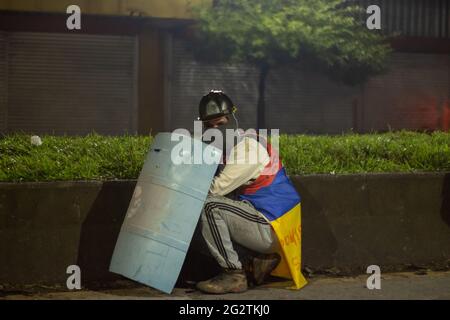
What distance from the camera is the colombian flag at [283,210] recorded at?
5.55 meters

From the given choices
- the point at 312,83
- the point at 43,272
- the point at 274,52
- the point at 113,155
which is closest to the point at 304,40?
the point at 274,52

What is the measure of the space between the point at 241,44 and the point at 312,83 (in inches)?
187

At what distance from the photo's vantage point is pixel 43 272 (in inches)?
227

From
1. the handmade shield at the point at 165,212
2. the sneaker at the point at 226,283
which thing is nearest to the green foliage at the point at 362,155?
the sneaker at the point at 226,283

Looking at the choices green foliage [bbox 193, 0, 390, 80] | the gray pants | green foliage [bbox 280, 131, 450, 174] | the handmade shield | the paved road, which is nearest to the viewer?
the handmade shield

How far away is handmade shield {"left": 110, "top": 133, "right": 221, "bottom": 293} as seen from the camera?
5180 millimetres

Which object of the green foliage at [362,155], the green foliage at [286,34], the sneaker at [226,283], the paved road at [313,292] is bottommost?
the paved road at [313,292]

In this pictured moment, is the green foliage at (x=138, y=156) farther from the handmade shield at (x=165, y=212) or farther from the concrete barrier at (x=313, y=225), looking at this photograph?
the handmade shield at (x=165, y=212)

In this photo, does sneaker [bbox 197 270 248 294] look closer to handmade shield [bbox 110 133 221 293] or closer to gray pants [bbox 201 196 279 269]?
gray pants [bbox 201 196 279 269]

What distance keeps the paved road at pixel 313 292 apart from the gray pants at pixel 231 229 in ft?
1.07

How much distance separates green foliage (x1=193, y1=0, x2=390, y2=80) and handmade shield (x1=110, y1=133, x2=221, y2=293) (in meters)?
13.0

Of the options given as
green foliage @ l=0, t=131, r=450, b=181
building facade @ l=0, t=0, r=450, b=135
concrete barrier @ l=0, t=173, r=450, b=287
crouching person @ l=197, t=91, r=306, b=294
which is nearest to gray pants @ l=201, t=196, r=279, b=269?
crouching person @ l=197, t=91, r=306, b=294

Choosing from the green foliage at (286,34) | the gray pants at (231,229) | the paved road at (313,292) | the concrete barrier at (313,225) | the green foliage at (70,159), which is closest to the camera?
the gray pants at (231,229)
